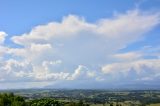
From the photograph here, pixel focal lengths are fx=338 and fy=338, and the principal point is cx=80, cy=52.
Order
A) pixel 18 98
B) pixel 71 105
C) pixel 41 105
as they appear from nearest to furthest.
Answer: pixel 41 105, pixel 18 98, pixel 71 105

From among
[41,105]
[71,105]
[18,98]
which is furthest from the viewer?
[71,105]

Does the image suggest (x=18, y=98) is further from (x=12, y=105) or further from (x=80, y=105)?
(x=80, y=105)

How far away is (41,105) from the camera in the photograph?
15000 centimetres

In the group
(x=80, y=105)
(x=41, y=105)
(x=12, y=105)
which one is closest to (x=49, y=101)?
(x=41, y=105)

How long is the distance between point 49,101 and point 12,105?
54.6 feet

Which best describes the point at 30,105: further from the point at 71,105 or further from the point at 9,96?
the point at 71,105

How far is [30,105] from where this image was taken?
157 metres

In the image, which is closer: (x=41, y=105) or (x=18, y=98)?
(x=41, y=105)

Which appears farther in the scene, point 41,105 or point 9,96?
point 9,96

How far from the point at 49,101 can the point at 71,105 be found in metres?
27.0

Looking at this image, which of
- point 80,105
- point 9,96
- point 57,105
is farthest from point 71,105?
point 9,96

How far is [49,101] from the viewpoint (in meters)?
154

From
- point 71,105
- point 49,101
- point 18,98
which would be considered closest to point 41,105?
point 49,101

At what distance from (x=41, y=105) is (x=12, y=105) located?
13.3 metres
